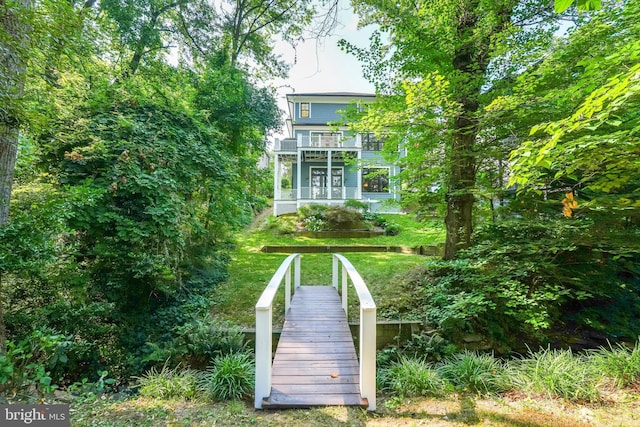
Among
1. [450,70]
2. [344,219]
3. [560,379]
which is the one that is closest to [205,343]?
[560,379]

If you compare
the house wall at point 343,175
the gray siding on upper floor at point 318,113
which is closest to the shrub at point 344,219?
the house wall at point 343,175

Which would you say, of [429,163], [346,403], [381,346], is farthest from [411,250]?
[346,403]

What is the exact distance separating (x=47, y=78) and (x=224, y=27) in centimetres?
868

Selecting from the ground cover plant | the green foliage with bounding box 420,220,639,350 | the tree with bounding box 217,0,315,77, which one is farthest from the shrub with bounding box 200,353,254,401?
the tree with bounding box 217,0,315,77

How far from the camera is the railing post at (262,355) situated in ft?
9.43

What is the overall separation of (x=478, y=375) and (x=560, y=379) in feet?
2.72

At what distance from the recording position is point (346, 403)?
2.88 meters

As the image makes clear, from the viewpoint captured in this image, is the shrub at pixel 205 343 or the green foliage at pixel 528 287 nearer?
the shrub at pixel 205 343

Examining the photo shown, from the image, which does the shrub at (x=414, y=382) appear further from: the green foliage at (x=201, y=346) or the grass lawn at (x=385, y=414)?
the green foliage at (x=201, y=346)

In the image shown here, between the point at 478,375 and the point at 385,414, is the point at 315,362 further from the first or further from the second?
the point at 478,375

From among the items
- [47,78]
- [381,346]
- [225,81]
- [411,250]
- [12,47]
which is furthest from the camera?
[411,250]

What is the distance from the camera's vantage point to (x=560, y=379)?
3105 mm

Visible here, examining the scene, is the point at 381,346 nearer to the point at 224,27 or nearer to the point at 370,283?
the point at 370,283

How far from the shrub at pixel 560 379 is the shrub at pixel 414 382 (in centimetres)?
92
